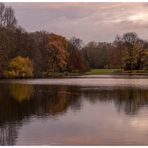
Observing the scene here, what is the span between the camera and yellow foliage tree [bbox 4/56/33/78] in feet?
163

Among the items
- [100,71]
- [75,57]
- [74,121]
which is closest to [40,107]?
[74,121]

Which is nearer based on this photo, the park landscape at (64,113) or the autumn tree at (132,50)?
the park landscape at (64,113)

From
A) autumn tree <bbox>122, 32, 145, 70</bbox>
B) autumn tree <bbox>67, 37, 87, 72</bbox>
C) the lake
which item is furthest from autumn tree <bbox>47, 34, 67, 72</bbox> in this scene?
the lake

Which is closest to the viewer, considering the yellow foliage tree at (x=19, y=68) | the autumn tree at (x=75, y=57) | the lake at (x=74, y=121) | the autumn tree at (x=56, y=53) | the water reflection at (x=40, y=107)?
the lake at (x=74, y=121)

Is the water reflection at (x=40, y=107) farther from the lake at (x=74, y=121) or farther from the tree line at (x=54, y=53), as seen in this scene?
the tree line at (x=54, y=53)

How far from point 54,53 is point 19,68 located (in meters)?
9.80

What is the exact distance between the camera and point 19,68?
50188 millimetres

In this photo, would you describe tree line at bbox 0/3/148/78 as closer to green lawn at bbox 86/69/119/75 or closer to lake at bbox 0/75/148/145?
green lawn at bbox 86/69/119/75

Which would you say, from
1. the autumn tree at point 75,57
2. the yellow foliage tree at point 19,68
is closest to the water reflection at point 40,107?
the yellow foliage tree at point 19,68

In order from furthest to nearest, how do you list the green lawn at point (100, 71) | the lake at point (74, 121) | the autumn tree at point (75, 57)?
the autumn tree at point (75, 57), the green lawn at point (100, 71), the lake at point (74, 121)

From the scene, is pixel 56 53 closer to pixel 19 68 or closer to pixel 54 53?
pixel 54 53

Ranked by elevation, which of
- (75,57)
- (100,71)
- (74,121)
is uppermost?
(75,57)

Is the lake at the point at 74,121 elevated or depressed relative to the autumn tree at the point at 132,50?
depressed

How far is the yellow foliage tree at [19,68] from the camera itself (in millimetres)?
49750
